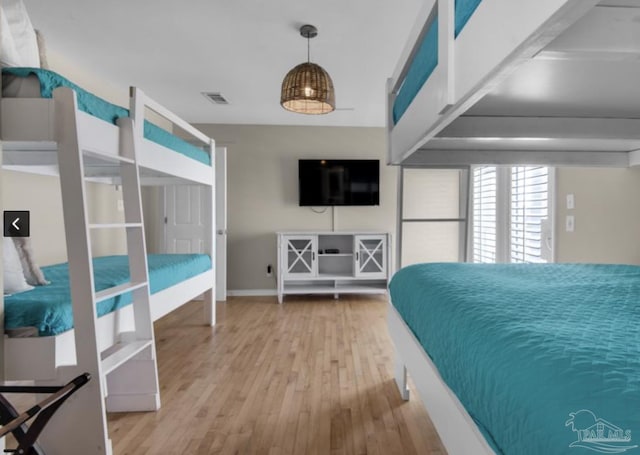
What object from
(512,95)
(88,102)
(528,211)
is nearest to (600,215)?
(528,211)

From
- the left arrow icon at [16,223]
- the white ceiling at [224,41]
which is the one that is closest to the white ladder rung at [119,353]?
the left arrow icon at [16,223]

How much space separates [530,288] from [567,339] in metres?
0.54

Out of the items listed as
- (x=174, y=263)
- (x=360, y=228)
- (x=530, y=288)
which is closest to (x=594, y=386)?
(x=530, y=288)

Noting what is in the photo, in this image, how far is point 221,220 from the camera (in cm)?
424

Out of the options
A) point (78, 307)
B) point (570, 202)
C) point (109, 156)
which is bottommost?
point (78, 307)

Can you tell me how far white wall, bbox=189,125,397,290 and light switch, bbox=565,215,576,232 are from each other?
8.19 feet

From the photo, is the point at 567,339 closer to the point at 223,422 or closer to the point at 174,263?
the point at 223,422

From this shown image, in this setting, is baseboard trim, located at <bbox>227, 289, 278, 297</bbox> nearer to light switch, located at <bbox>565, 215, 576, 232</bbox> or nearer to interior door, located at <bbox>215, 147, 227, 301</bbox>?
interior door, located at <bbox>215, 147, 227, 301</bbox>

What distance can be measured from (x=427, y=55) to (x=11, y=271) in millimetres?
1769

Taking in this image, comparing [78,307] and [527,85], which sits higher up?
[527,85]

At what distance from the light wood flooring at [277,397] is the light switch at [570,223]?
146cm

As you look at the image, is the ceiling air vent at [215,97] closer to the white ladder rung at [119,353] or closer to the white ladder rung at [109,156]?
the white ladder rung at [109,156]

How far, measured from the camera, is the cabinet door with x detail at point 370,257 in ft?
13.7

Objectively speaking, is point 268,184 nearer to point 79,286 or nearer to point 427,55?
point 79,286
